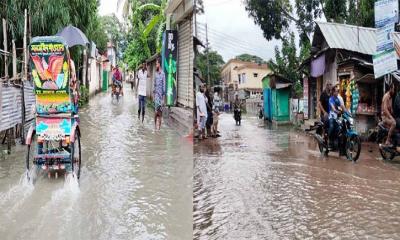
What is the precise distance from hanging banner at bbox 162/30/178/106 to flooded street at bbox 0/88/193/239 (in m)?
6.51

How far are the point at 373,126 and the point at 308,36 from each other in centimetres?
1677

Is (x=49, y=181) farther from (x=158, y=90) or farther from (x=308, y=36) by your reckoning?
(x=308, y=36)

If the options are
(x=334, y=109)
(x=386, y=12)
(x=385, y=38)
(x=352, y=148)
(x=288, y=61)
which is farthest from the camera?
(x=288, y=61)

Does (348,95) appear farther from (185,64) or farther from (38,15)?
(38,15)

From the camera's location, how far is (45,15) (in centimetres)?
1437

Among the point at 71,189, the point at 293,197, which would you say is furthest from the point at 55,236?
the point at 293,197

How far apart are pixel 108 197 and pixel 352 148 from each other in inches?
238

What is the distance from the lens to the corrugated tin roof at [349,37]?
1686 centimetres

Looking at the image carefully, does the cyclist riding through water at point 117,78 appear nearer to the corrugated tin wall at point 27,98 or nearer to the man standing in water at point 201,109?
the man standing in water at point 201,109

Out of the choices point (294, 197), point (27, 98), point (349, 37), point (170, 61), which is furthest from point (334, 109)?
point (349, 37)

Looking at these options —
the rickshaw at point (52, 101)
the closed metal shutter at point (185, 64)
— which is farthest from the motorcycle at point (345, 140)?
the rickshaw at point (52, 101)

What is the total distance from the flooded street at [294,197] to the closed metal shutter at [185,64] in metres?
4.40

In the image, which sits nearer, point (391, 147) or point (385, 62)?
point (391, 147)

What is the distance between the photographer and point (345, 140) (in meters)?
10.4
